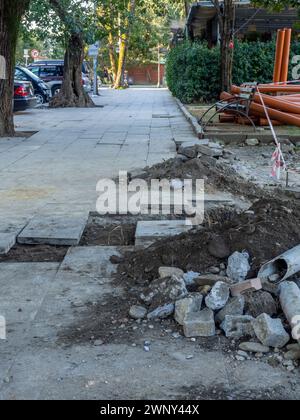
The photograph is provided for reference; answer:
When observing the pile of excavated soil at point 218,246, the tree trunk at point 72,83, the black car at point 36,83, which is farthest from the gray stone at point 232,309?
the tree trunk at point 72,83

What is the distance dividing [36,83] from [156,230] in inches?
834

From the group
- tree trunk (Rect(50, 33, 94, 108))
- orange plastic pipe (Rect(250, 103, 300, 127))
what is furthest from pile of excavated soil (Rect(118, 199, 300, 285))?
tree trunk (Rect(50, 33, 94, 108))

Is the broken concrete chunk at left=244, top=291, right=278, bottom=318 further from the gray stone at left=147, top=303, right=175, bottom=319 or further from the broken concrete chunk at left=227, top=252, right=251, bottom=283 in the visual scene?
the gray stone at left=147, top=303, right=175, bottom=319

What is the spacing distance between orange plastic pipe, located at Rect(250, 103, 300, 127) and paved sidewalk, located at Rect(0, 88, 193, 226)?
64.7 inches

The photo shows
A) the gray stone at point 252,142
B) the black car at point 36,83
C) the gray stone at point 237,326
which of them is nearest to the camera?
the gray stone at point 237,326

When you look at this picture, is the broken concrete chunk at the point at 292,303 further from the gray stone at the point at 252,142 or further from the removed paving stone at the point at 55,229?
the gray stone at the point at 252,142

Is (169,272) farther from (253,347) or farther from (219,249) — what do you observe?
(253,347)

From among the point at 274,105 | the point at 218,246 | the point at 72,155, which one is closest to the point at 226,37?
the point at 274,105

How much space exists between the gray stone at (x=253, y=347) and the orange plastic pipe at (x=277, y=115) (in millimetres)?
10277

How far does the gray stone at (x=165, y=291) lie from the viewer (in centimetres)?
427

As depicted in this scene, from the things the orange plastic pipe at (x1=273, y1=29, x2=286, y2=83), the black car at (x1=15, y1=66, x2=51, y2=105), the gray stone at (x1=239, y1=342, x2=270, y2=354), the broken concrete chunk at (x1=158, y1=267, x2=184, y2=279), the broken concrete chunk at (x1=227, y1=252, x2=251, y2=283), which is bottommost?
the black car at (x1=15, y1=66, x2=51, y2=105)

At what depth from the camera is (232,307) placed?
13.4 feet

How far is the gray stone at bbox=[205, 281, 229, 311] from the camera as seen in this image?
13.5 feet

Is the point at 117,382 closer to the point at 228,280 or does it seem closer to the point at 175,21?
the point at 228,280
